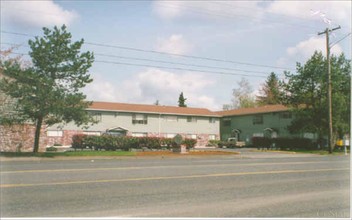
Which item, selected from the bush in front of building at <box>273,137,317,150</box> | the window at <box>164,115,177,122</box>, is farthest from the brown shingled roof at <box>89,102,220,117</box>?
the bush in front of building at <box>273,137,317,150</box>

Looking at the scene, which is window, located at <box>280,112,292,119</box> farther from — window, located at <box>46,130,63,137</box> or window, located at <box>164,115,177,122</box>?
window, located at <box>46,130,63,137</box>

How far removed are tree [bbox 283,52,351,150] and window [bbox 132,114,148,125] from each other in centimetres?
1793

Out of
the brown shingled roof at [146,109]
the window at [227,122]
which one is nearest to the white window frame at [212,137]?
the brown shingled roof at [146,109]

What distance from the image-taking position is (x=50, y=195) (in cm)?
895

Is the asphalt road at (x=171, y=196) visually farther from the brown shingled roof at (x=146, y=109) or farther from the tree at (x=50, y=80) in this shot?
the brown shingled roof at (x=146, y=109)

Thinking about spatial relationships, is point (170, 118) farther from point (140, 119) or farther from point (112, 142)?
point (112, 142)

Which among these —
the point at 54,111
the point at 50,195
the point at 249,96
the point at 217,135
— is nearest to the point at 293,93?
the point at 217,135

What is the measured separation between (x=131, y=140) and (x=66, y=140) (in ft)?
35.7

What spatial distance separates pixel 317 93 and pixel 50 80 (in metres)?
31.5

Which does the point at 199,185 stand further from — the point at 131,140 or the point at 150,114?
the point at 150,114

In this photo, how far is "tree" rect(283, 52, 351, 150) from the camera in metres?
44.5

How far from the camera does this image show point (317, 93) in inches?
1832

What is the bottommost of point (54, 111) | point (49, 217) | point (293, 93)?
point (49, 217)

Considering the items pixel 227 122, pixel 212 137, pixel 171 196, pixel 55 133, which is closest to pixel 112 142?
pixel 55 133
